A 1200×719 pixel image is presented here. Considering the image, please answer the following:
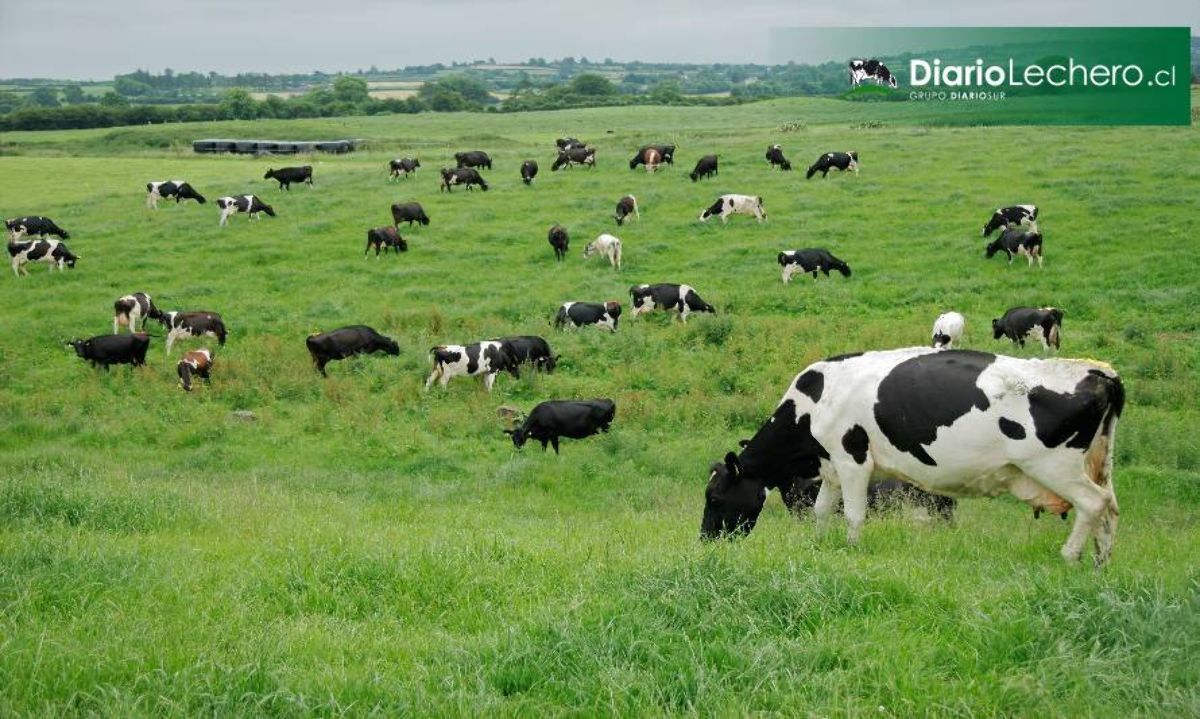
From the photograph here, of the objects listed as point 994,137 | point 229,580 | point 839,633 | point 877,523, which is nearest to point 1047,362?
point 877,523

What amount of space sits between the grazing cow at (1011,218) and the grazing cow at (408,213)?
1857 cm

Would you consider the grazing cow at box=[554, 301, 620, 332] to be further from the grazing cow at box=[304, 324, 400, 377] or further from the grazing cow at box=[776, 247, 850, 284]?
the grazing cow at box=[776, 247, 850, 284]

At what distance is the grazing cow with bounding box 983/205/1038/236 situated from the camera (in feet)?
103

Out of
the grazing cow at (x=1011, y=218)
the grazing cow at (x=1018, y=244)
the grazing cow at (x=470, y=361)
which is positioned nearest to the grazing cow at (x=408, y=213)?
the grazing cow at (x=470, y=361)

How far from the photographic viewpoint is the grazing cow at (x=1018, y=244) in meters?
28.7

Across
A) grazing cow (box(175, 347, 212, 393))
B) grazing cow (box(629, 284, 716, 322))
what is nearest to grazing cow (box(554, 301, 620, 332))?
grazing cow (box(629, 284, 716, 322))

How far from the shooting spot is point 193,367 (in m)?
23.5

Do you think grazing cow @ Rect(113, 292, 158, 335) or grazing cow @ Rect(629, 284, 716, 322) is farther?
grazing cow @ Rect(113, 292, 158, 335)

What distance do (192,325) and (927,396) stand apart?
21.1m

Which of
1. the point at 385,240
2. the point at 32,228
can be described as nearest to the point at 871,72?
the point at 385,240

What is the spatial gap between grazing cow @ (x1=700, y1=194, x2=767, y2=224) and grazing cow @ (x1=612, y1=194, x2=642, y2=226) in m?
2.31

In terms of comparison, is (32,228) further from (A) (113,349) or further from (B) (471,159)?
(B) (471,159)

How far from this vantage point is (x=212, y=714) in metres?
5.67

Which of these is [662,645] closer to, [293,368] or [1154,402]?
[1154,402]
